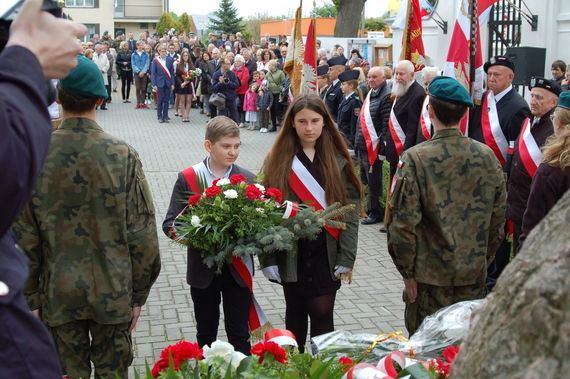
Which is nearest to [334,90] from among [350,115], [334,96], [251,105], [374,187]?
[334,96]

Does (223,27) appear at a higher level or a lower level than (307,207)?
higher

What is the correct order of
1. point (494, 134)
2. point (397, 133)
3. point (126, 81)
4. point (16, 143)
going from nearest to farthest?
1. point (16, 143)
2. point (494, 134)
3. point (397, 133)
4. point (126, 81)

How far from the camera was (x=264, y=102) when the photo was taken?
19234 millimetres

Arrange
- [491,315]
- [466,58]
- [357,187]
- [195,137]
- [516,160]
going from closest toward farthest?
[491,315], [357,187], [516,160], [466,58], [195,137]

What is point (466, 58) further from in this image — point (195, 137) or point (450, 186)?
point (195, 137)

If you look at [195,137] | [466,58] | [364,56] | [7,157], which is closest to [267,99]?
[195,137]

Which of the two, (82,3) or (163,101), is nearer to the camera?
(163,101)

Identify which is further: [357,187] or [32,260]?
[357,187]

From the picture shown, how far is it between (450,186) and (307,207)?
2.83 feet

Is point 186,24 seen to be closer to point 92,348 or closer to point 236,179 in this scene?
point 236,179

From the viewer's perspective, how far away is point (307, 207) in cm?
430

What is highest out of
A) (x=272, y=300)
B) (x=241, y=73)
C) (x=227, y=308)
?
(x=241, y=73)

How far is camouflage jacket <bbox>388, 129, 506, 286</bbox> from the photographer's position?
4180 mm

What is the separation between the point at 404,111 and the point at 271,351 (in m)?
6.61
